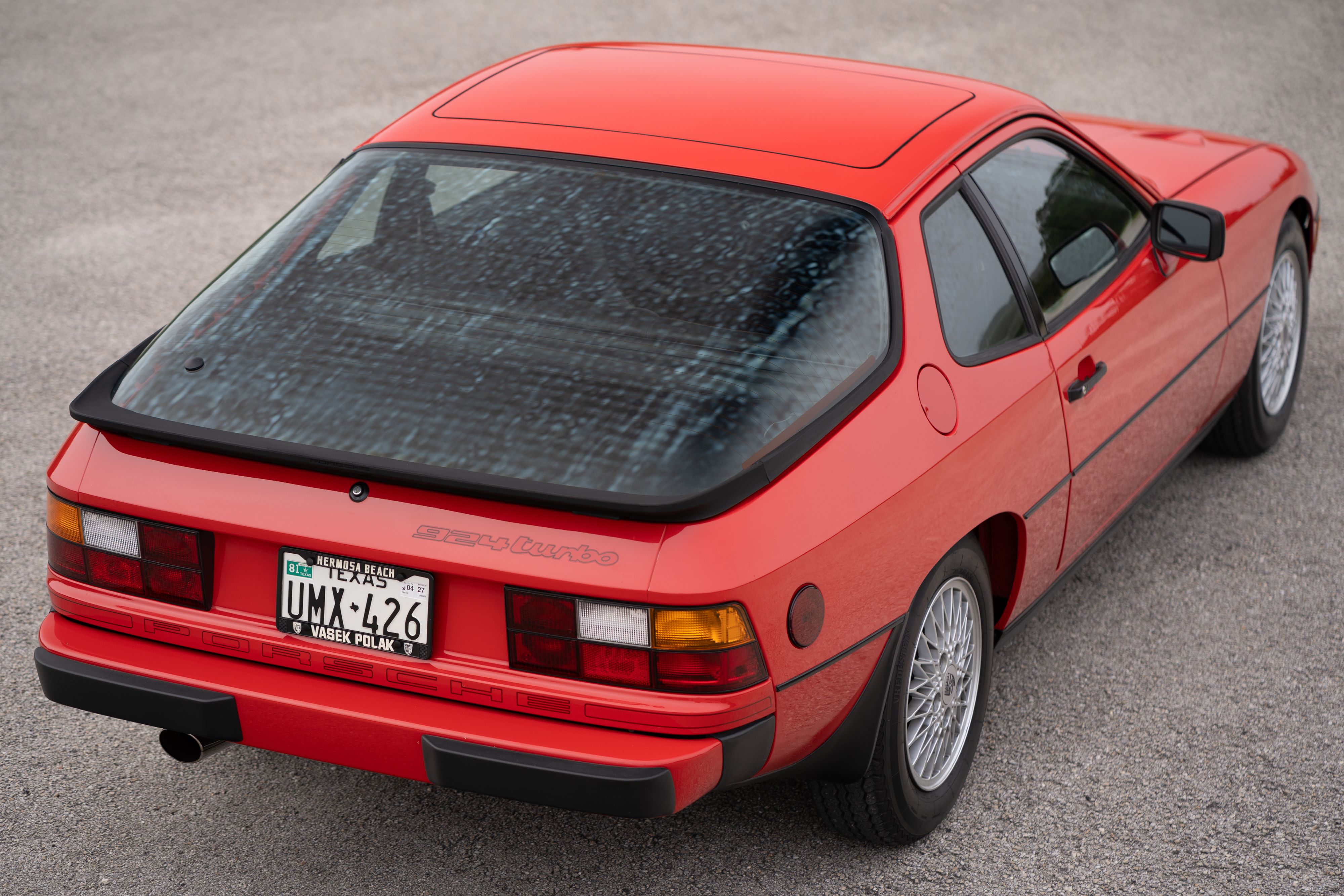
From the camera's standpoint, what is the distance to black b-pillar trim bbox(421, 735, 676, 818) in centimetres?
233

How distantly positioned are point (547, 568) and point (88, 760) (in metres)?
1.76

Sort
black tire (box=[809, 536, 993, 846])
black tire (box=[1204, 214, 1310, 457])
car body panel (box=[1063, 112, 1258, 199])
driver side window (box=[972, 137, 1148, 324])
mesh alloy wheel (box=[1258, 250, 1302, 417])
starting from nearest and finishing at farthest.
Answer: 1. black tire (box=[809, 536, 993, 846])
2. driver side window (box=[972, 137, 1148, 324])
3. car body panel (box=[1063, 112, 1258, 199])
4. black tire (box=[1204, 214, 1310, 457])
5. mesh alloy wheel (box=[1258, 250, 1302, 417])

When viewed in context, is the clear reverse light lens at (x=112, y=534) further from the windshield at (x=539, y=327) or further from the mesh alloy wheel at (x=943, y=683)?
the mesh alloy wheel at (x=943, y=683)

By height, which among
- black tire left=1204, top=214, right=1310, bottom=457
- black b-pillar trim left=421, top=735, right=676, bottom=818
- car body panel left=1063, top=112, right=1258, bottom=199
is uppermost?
car body panel left=1063, top=112, right=1258, bottom=199

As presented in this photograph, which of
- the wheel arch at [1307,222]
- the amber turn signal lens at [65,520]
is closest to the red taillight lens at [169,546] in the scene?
the amber turn signal lens at [65,520]

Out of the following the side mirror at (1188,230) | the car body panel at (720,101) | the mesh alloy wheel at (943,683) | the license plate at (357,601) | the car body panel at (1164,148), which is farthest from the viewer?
the car body panel at (1164,148)

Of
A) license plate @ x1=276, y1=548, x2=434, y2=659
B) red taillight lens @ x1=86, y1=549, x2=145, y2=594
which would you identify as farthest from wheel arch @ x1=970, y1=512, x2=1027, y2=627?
red taillight lens @ x1=86, y1=549, x2=145, y2=594

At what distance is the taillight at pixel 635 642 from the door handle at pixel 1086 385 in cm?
136

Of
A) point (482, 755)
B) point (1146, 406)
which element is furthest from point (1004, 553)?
point (482, 755)

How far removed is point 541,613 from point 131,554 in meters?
0.90

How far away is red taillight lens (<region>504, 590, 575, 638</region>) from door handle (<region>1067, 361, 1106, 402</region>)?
159 cm

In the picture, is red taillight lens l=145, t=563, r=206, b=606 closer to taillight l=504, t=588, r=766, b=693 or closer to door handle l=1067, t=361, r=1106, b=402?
taillight l=504, t=588, r=766, b=693

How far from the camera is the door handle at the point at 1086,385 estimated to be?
3324mm

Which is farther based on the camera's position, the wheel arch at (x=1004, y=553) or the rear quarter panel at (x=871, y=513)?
the wheel arch at (x=1004, y=553)
